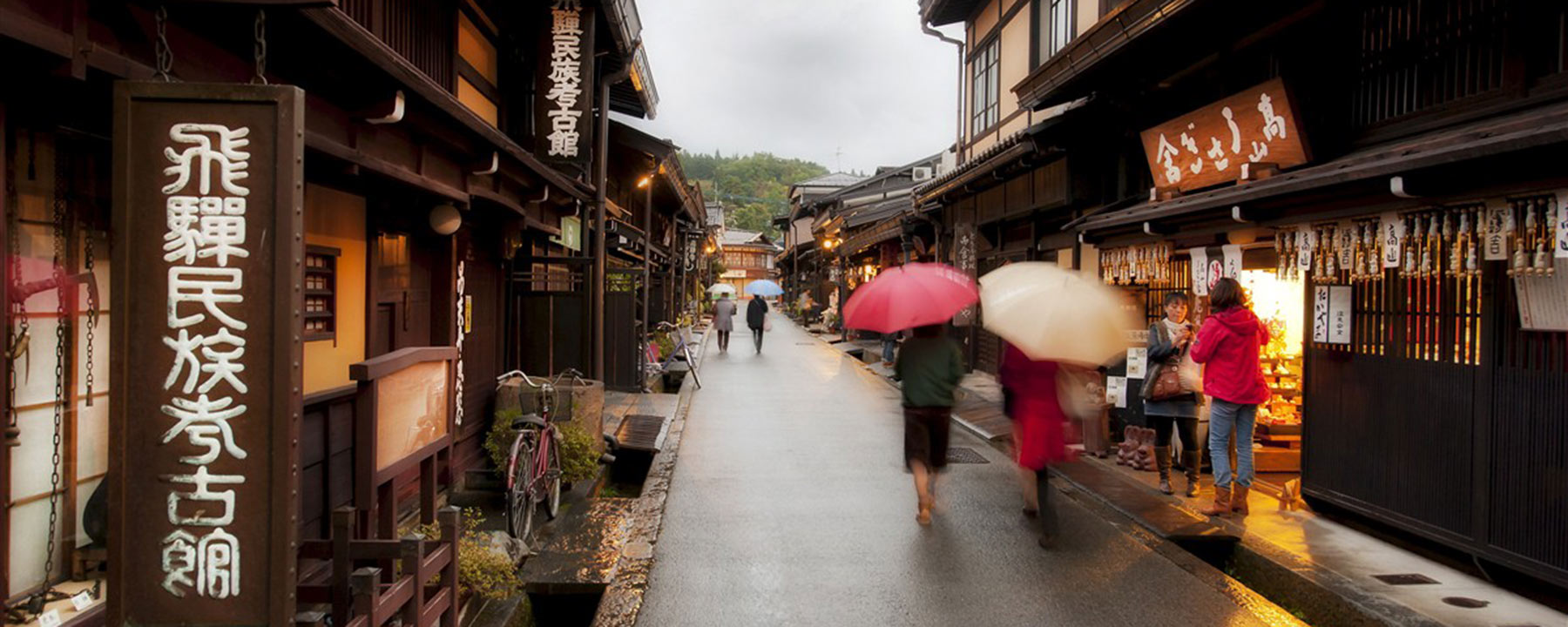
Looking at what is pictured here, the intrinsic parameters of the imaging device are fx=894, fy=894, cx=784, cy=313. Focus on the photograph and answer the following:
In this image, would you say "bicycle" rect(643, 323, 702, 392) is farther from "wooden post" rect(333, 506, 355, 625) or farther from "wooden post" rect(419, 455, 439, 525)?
"wooden post" rect(333, 506, 355, 625)

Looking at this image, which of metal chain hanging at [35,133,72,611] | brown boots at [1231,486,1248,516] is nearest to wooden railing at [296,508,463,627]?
metal chain hanging at [35,133,72,611]

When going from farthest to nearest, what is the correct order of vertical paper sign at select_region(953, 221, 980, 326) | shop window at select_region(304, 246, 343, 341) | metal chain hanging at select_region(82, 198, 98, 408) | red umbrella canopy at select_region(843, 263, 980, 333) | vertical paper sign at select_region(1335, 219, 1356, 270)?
vertical paper sign at select_region(953, 221, 980, 326) → red umbrella canopy at select_region(843, 263, 980, 333) → vertical paper sign at select_region(1335, 219, 1356, 270) → shop window at select_region(304, 246, 343, 341) → metal chain hanging at select_region(82, 198, 98, 408)

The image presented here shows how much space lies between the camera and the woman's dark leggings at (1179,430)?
32.3 feet

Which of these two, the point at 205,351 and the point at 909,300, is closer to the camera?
the point at 205,351

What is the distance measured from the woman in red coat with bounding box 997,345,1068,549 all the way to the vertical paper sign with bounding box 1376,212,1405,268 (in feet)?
8.96

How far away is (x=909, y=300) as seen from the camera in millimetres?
8383

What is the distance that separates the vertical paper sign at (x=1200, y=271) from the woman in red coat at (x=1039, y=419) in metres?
3.54

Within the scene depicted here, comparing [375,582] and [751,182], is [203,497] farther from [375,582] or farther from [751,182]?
[751,182]

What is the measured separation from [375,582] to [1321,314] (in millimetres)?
8495

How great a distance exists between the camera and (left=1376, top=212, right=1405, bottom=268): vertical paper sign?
712 cm

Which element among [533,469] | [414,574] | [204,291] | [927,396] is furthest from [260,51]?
[927,396]

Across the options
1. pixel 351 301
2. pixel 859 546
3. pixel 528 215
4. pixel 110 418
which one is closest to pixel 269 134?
pixel 110 418

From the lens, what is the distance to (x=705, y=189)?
122188 millimetres

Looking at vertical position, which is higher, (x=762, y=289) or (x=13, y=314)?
(x=762, y=289)
